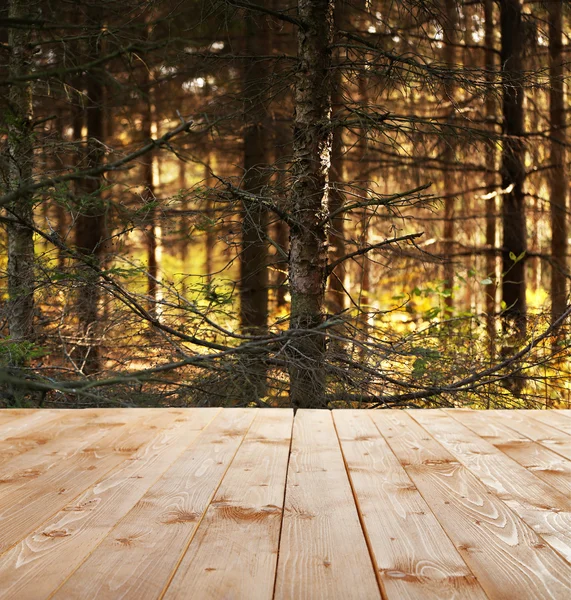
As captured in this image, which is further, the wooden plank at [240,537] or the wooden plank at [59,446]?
the wooden plank at [59,446]

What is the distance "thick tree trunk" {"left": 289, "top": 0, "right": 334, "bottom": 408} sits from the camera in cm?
470

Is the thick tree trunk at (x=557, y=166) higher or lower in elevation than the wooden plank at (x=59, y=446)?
higher

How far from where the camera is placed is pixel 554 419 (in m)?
3.41

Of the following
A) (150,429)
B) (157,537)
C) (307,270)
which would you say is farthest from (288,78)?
(157,537)

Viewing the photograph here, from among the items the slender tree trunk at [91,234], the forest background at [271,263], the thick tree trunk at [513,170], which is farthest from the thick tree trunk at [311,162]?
the thick tree trunk at [513,170]

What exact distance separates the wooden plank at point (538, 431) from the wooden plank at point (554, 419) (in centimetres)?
3

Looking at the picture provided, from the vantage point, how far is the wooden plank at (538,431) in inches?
110

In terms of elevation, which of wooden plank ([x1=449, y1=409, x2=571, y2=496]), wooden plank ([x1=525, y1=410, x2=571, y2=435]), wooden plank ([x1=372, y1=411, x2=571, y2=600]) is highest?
wooden plank ([x1=525, y1=410, x2=571, y2=435])

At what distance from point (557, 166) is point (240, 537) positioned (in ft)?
23.3

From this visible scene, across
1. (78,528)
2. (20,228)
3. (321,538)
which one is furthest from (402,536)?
(20,228)

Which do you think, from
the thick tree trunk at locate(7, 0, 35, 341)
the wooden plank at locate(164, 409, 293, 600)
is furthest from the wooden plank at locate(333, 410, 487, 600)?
the thick tree trunk at locate(7, 0, 35, 341)

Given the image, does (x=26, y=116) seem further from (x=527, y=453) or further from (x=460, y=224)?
(x=460, y=224)

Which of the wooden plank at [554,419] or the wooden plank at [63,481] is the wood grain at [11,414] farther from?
the wooden plank at [554,419]

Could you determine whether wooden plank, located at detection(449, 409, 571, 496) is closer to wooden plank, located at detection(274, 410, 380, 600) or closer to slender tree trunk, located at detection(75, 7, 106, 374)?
wooden plank, located at detection(274, 410, 380, 600)
